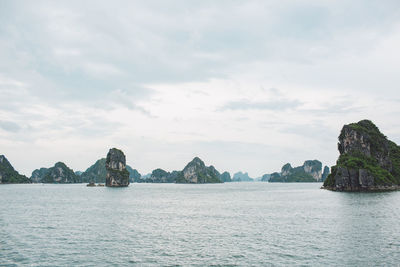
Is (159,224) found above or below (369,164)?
below

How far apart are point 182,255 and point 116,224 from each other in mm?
30630

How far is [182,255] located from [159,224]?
89.5ft

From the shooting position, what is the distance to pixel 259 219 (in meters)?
75.4

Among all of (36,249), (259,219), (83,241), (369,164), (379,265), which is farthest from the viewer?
(369,164)

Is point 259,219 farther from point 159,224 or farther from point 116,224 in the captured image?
point 116,224

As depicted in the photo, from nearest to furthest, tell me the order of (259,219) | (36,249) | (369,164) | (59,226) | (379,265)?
(379,265)
(36,249)
(59,226)
(259,219)
(369,164)

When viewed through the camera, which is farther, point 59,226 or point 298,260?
point 59,226

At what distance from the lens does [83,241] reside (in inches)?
2016

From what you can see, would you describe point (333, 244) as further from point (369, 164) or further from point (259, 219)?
point (369, 164)

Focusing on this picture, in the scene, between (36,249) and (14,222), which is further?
(14,222)

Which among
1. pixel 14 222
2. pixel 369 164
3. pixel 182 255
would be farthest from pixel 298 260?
pixel 369 164

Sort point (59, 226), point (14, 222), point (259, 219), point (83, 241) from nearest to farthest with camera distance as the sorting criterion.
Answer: point (83, 241) → point (59, 226) → point (14, 222) → point (259, 219)

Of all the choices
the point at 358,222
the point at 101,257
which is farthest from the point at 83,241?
the point at 358,222

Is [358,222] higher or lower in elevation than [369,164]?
lower
